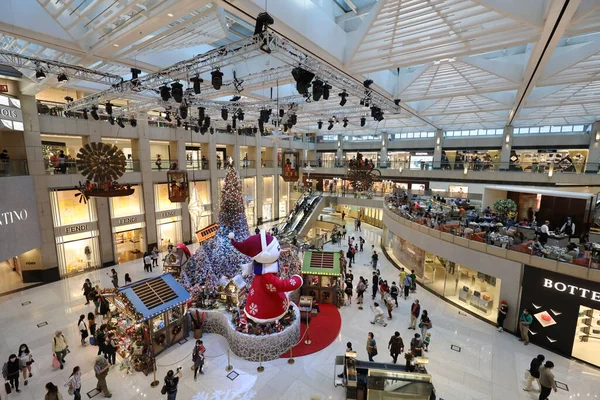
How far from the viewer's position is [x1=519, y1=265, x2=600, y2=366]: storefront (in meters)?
7.93

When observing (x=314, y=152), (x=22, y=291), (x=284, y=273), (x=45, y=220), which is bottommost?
(x=22, y=291)

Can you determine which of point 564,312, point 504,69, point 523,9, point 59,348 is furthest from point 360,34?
point 59,348

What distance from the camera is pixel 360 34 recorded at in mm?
8297

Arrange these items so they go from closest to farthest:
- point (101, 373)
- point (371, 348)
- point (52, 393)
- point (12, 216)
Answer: point (52, 393) → point (101, 373) → point (371, 348) → point (12, 216)

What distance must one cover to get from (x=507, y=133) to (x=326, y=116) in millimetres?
17411

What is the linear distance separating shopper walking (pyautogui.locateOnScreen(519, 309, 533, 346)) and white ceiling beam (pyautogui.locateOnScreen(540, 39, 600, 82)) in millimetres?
8294

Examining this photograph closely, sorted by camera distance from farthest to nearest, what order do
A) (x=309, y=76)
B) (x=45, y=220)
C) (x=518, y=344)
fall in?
(x=45, y=220), (x=518, y=344), (x=309, y=76)

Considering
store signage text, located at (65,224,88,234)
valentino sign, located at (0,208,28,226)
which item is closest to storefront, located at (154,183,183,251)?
store signage text, located at (65,224,88,234)

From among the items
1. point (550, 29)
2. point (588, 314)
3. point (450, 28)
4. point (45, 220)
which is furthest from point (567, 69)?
point (45, 220)

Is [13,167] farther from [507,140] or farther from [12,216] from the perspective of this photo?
[507,140]

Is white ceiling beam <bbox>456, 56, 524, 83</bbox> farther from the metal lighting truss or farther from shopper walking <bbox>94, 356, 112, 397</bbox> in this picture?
shopper walking <bbox>94, 356, 112, 397</bbox>

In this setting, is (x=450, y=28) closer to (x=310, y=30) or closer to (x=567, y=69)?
(x=310, y=30)

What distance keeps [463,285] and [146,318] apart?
11479mm

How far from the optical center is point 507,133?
24.8m
